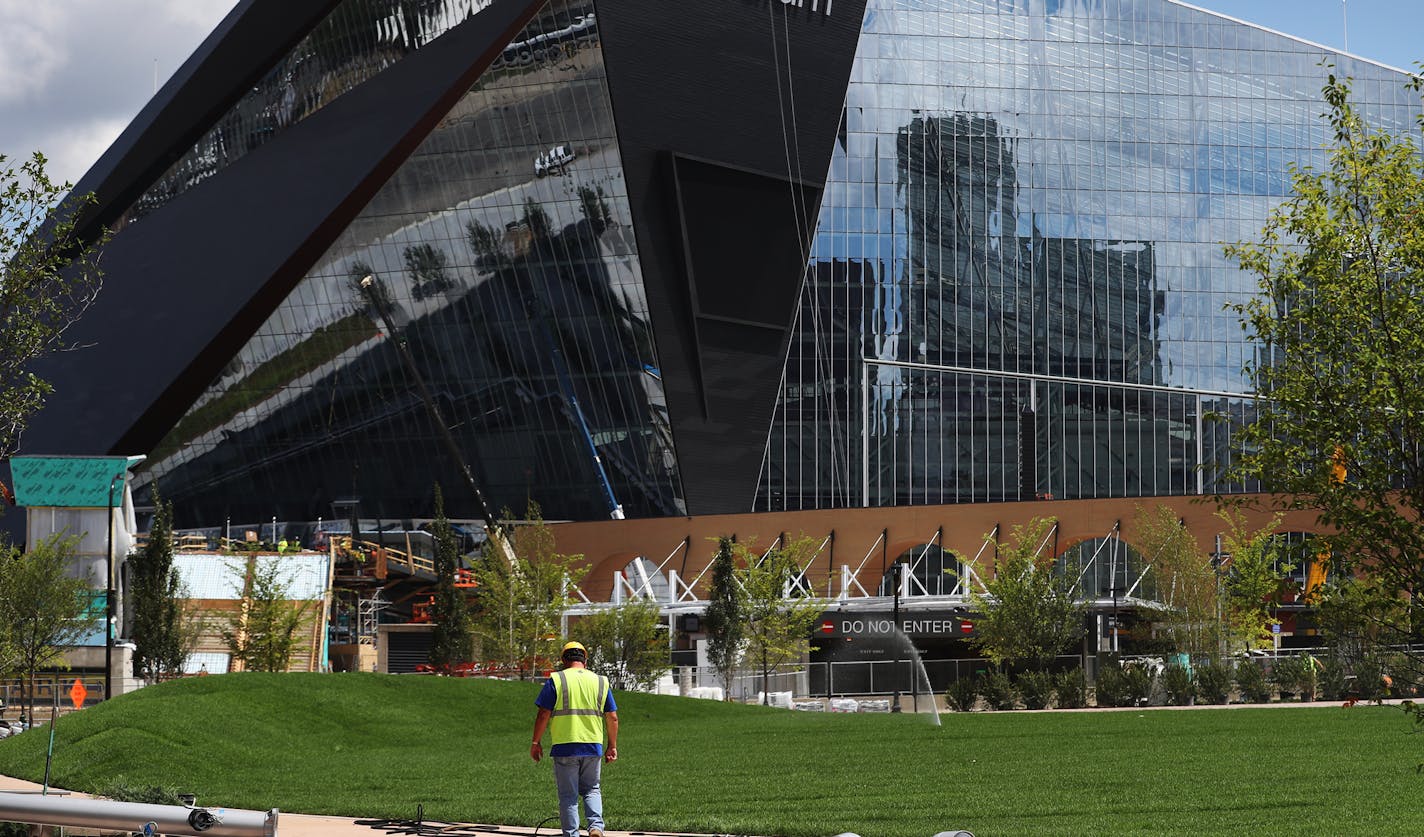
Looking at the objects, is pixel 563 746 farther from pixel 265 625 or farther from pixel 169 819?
pixel 265 625

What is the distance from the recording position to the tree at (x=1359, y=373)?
434 inches

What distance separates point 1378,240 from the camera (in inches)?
452

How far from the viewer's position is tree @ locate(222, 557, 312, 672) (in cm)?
4584

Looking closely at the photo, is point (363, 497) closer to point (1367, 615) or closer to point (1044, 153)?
point (1044, 153)

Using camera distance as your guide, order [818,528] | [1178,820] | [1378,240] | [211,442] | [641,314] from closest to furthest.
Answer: [1378,240] < [1178,820] < [818,528] < [641,314] < [211,442]

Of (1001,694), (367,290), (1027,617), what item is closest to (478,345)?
(367,290)

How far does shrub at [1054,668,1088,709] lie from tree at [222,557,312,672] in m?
21.2

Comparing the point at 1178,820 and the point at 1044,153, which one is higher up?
the point at 1044,153

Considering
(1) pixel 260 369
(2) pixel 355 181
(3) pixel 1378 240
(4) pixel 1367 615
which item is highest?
(2) pixel 355 181

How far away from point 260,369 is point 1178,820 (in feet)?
184

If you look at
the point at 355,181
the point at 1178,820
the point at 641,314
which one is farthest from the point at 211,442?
the point at 1178,820

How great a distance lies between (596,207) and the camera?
61.7 metres

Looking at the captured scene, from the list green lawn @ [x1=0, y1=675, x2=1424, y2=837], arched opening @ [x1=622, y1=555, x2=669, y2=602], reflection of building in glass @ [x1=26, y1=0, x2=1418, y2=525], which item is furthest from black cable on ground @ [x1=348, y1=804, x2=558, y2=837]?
reflection of building in glass @ [x1=26, y1=0, x2=1418, y2=525]

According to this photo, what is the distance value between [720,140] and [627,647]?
23.3 metres
